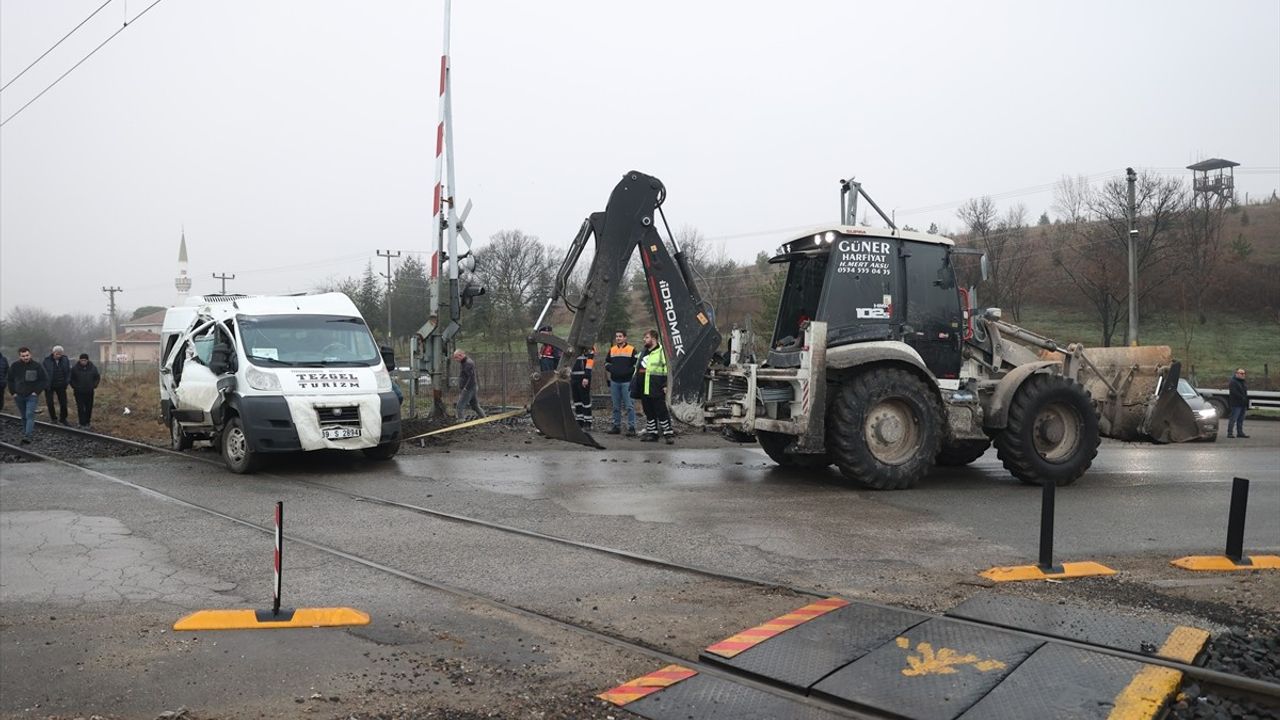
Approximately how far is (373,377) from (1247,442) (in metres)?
18.1

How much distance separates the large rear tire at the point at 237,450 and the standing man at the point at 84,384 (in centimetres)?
896

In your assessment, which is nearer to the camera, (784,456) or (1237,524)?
(1237,524)

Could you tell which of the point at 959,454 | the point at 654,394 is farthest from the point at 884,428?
the point at 654,394

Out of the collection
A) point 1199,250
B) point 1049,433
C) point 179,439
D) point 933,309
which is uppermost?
point 1199,250

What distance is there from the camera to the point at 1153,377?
11812 millimetres

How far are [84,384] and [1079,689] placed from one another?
20.2 m

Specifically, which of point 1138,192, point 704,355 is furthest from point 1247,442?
point 1138,192

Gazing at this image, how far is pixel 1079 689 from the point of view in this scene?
4.58 m

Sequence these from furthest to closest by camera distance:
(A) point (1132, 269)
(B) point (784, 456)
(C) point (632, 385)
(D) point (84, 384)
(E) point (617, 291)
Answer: (A) point (1132, 269)
(D) point (84, 384)
(C) point (632, 385)
(B) point (784, 456)
(E) point (617, 291)

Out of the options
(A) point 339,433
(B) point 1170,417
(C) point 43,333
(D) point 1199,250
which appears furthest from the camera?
(C) point 43,333

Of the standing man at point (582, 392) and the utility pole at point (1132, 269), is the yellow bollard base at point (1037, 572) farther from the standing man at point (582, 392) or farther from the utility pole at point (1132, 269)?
the utility pole at point (1132, 269)

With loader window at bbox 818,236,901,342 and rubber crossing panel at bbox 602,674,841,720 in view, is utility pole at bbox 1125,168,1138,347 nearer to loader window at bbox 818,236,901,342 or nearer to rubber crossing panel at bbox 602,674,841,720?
loader window at bbox 818,236,901,342

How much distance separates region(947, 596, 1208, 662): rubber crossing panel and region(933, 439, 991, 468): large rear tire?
6.28 metres

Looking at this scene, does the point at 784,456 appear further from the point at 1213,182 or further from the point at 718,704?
the point at 1213,182
